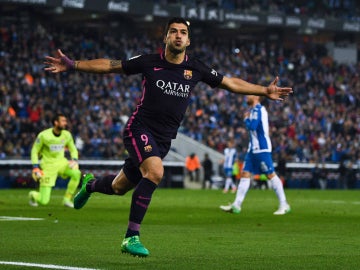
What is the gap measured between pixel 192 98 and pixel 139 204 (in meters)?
37.2

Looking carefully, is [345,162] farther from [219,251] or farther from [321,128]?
[219,251]

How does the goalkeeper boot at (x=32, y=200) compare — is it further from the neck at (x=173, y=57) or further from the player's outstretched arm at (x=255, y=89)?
the neck at (x=173, y=57)

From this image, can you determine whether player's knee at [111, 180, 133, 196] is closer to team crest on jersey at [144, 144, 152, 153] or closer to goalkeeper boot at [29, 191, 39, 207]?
team crest on jersey at [144, 144, 152, 153]

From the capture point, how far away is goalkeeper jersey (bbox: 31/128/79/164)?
2133 cm

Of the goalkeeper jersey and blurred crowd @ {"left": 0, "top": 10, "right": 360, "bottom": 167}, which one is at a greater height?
the goalkeeper jersey

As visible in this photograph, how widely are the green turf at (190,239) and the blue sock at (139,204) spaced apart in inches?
12.2

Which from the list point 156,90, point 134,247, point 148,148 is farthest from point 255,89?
point 134,247

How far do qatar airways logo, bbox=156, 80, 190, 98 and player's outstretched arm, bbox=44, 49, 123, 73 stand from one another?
47 centimetres

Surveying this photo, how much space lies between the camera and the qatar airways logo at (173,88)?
10562 mm

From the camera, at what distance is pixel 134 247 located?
977 cm

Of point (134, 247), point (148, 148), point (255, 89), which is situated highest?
point (255, 89)

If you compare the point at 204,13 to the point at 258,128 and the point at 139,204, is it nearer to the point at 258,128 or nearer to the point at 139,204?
the point at 258,128

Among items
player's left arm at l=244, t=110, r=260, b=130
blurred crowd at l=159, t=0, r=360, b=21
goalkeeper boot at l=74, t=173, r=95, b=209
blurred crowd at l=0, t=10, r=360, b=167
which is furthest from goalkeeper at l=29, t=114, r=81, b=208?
blurred crowd at l=159, t=0, r=360, b=21

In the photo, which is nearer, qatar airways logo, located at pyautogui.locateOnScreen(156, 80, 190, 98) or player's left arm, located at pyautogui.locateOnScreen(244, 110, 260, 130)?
qatar airways logo, located at pyautogui.locateOnScreen(156, 80, 190, 98)
